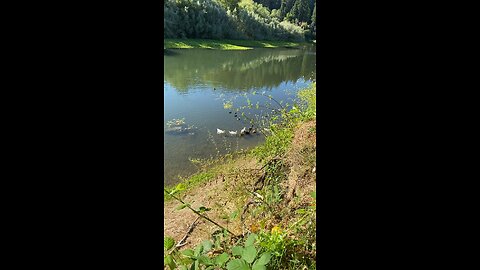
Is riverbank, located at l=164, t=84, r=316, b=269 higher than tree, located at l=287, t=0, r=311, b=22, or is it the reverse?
tree, located at l=287, t=0, r=311, b=22

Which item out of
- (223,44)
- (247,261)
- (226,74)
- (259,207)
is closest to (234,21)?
(223,44)

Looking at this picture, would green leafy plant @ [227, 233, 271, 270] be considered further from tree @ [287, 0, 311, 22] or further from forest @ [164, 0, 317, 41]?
tree @ [287, 0, 311, 22]

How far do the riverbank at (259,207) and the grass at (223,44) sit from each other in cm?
1993

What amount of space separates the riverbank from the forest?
18008 millimetres

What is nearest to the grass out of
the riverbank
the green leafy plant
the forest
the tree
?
the forest

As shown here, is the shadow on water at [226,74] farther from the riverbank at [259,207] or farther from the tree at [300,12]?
the tree at [300,12]

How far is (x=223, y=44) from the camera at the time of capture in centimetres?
2777

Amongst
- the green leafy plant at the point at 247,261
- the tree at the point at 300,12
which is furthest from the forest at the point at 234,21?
the green leafy plant at the point at 247,261

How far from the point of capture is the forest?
1017 inches

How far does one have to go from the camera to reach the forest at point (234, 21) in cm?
2584

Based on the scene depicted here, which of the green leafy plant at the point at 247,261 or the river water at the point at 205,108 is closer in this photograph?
the green leafy plant at the point at 247,261
